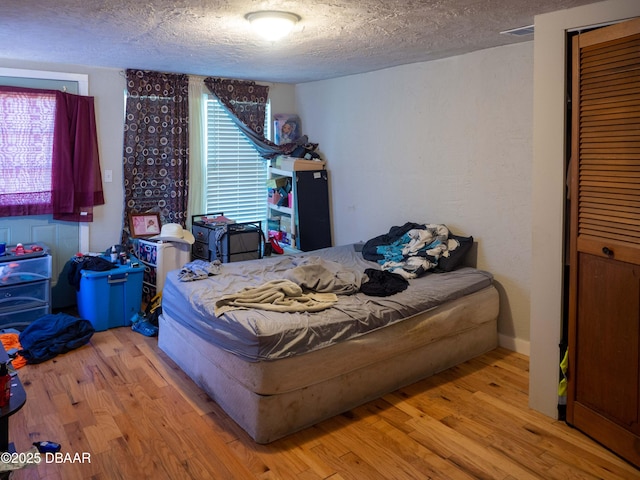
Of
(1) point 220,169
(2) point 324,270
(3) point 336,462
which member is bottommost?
(3) point 336,462

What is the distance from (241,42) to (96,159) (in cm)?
206

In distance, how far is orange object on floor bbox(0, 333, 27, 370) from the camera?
3467 millimetres

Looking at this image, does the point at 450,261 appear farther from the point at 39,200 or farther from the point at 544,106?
the point at 39,200

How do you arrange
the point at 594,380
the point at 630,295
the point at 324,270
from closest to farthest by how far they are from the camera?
the point at 630,295, the point at 594,380, the point at 324,270

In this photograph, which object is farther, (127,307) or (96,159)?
(96,159)

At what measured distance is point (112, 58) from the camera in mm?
4133

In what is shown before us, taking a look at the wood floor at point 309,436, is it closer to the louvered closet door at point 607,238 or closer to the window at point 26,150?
the louvered closet door at point 607,238

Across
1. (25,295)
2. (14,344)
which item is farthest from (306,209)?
(14,344)

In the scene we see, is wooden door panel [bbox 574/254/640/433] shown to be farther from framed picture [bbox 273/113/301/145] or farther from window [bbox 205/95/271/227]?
window [bbox 205/95/271/227]

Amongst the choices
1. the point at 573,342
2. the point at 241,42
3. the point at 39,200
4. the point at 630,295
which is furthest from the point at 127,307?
the point at 630,295

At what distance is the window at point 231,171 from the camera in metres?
5.36

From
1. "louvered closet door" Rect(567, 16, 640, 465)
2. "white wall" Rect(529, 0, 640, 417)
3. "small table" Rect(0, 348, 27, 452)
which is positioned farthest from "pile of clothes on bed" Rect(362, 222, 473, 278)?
"small table" Rect(0, 348, 27, 452)

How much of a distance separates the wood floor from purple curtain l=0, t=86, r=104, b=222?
1683 mm

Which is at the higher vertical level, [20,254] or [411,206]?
[411,206]
